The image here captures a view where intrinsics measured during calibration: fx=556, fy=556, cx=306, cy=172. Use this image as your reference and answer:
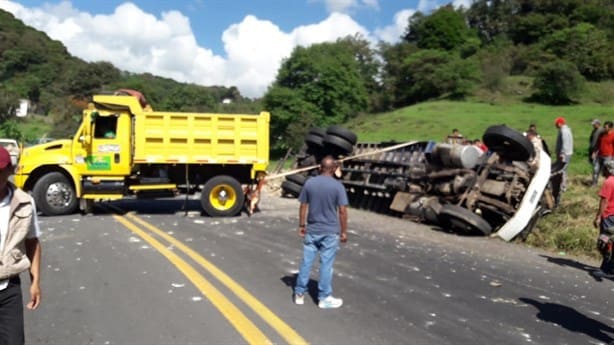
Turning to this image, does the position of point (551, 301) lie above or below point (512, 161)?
below

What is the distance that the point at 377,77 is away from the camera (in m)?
94.4

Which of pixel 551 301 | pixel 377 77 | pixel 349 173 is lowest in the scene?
pixel 551 301

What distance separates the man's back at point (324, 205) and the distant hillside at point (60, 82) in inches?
2582

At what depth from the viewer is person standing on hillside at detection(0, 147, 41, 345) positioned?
3.28m

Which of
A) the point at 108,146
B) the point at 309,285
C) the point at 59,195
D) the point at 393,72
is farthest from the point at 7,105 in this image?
the point at 309,285

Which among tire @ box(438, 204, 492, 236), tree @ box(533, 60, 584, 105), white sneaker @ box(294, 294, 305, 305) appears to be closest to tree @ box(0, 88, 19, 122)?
tree @ box(533, 60, 584, 105)

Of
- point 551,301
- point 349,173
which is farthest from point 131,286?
point 349,173

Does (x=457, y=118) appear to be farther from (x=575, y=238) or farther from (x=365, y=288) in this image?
(x=365, y=288)

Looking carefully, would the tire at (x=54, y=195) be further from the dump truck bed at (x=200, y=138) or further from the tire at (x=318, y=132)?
the tire at (x=318, y=132)

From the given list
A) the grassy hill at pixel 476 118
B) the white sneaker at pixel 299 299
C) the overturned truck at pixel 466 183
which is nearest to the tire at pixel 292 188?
the overturned truck at pixel 466 183

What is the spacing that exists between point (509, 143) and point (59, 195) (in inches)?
395

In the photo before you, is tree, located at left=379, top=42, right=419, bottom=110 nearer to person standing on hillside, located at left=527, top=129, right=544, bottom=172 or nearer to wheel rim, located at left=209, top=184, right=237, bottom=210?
person standing on hillside, located at left=527, top=129, right=544, bottom=172

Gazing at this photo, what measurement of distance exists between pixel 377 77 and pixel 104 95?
84.2 metres

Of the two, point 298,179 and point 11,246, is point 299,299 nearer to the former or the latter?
point 11,246
